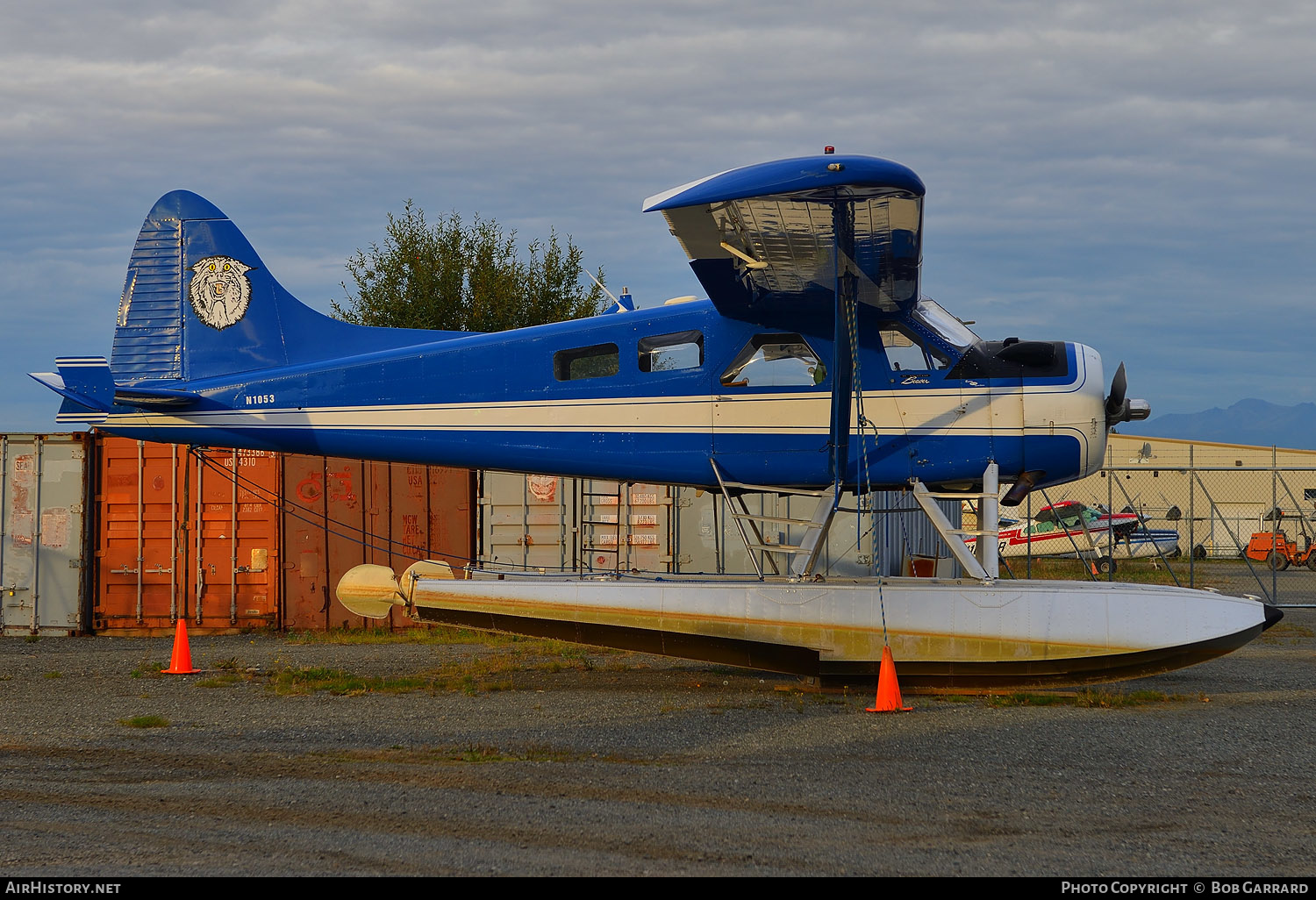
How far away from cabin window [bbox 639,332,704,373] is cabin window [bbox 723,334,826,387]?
31 cm

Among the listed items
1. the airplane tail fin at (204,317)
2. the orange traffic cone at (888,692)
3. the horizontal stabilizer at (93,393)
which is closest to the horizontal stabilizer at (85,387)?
the horizontal stabilizer at (93,393)

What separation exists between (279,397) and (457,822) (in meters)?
5.57

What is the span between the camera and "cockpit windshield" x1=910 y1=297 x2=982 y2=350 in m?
8.62

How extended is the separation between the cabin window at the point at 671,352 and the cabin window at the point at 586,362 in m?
0.24

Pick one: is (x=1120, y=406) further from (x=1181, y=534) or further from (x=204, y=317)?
(x=1181, y=534)

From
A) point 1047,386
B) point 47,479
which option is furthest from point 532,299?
point 1047,386

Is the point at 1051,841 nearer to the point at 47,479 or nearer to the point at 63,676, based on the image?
the point at 63,676

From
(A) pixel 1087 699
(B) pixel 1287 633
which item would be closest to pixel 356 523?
(A) pixel 1087 699

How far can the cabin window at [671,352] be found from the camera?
29.0 ft

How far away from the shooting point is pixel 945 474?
859 centimetres

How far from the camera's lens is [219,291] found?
9.63 metres

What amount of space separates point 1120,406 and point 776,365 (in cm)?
276

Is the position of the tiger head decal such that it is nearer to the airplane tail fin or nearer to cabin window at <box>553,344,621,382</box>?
the airplane tail fin

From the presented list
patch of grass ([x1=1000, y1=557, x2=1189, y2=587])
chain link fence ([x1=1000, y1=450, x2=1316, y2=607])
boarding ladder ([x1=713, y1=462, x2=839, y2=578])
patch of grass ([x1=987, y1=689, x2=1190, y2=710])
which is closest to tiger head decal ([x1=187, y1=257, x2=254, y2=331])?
boarding ladder ([x1=713, y1=462, x2=839, y2=578])
